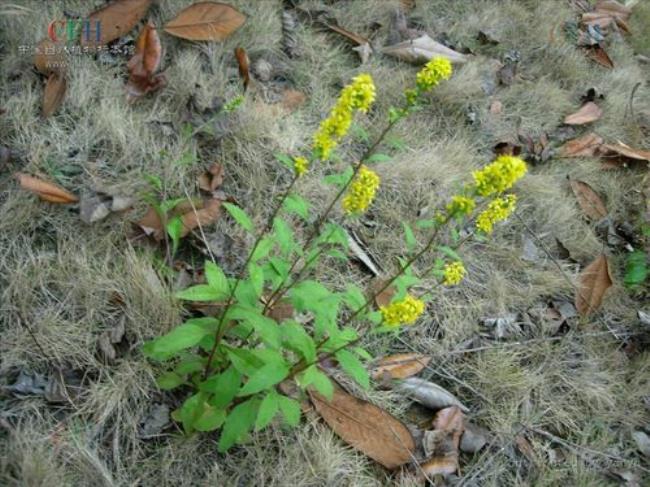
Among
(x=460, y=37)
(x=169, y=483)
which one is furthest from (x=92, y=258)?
(x=460, y=37)

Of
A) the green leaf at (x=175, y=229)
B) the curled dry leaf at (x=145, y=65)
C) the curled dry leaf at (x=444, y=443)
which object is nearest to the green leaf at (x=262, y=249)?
the green leaf at (x=175, y=229)

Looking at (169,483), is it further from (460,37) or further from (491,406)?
(460,37)

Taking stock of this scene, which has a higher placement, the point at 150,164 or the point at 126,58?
the point at 126,58

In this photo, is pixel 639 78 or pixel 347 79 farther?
pixel 639 78

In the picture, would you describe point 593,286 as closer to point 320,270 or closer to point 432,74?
point 320,270

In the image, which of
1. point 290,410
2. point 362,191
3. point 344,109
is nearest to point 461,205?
point 362,191
